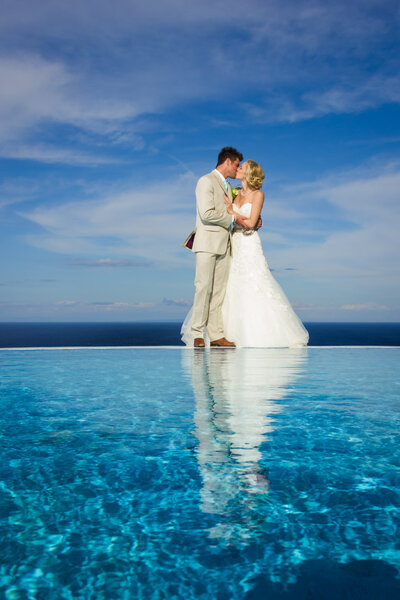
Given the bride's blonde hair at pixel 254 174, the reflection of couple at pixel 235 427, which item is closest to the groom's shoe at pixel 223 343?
the reflection of couple at pixel 235 427

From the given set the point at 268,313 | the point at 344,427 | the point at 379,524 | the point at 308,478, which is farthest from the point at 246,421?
the point at 268,313

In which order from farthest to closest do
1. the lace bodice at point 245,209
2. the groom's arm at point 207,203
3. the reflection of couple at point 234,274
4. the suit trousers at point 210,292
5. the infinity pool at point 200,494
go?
the lace bodice at point 245,209 → the suit trousers at point 210,292 → the reflection of couple at point 234,274 → the groom's arm at point 207,203 → the infinity pool at point 200,494

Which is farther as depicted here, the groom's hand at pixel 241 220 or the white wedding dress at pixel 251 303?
the white wedding dress at pixel 251 303

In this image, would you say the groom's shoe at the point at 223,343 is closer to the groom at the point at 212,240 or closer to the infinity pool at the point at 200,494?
the groom at the point at 212,240

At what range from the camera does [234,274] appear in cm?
1000

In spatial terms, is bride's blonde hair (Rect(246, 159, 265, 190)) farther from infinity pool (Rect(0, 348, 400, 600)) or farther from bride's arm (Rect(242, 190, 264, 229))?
infinity pool (Rect(0, 348, 400, 600))

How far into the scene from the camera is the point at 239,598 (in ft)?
5.37

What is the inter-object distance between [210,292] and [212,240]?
93 cm

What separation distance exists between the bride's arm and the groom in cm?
17

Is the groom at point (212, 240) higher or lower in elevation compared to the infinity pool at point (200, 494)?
higher

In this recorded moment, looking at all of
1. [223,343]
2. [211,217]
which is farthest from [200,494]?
[223,343]

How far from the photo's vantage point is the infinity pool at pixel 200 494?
175 centimetres

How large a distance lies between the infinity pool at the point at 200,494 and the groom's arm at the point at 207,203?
4.03m

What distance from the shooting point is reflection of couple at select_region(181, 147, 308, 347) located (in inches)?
345
